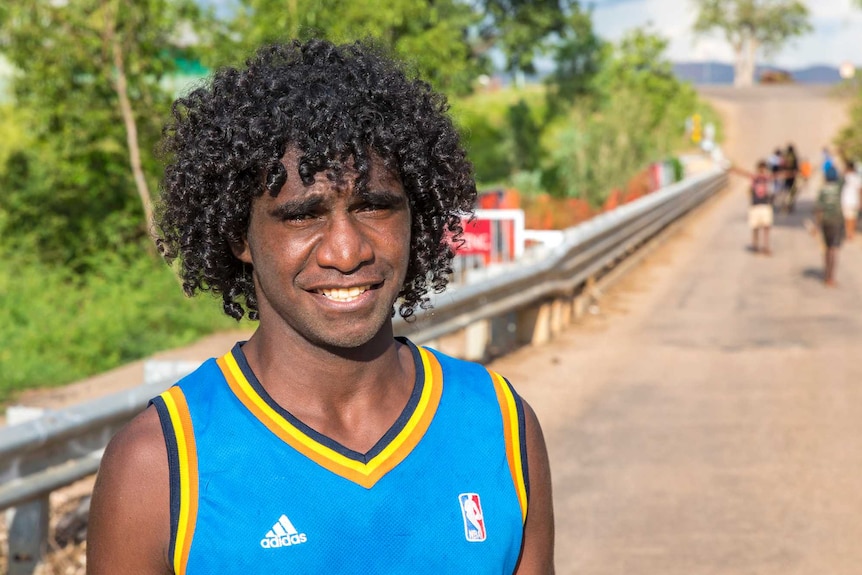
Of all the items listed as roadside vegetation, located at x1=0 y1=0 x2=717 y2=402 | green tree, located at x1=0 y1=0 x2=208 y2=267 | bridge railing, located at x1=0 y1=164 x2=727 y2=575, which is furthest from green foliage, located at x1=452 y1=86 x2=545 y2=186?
green tree, located at x1=0 y1=0 x2=208 y2=267

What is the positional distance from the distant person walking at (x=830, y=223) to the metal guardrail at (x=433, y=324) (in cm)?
290

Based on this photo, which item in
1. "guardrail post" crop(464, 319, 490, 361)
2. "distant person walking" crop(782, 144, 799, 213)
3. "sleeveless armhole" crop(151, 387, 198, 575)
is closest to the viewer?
"sleeveless armhole" crop(151, 387, 198, 575)

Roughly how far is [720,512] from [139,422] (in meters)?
5.39

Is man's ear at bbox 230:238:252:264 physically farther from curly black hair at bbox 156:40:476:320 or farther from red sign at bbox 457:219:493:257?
red sign at bbox 457:219:493:257

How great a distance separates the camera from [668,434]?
882 cm

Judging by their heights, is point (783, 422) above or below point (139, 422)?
below

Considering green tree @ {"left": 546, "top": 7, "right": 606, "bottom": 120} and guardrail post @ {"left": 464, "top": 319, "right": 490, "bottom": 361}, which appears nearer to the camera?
guardrail post @ {"left": 464, "top": 319, "right": 490, "bottom": 361}

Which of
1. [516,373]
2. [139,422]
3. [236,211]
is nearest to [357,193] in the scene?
[236,211]

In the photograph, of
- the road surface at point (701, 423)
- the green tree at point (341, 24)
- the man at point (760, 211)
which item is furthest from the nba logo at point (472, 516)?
the man at point (760, 211)

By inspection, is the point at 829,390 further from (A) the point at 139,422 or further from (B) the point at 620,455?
A: (A) the point at 139,422

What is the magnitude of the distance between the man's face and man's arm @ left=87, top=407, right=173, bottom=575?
Answer: 36 centimetres

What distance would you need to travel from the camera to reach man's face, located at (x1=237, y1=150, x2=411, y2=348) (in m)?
2.21

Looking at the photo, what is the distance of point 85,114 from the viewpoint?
20.0 metres

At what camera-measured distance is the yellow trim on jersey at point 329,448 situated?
214 centimetres
